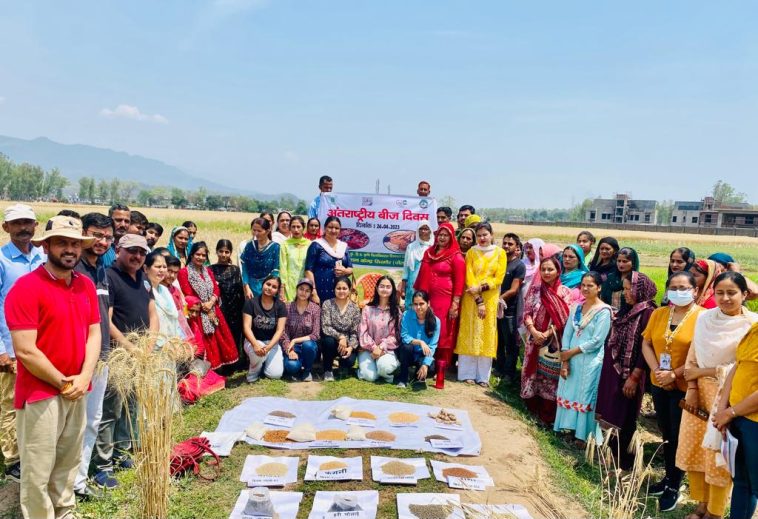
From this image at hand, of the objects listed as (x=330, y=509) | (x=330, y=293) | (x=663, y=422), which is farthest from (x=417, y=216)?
(x=330, y=509)

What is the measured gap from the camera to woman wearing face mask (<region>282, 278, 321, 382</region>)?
586 cm

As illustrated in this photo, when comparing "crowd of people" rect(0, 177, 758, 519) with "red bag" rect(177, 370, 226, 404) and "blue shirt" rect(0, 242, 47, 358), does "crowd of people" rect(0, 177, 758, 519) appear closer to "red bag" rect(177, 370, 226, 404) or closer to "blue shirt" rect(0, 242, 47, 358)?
"blue shirt" rect(0, 242, 47, 358)

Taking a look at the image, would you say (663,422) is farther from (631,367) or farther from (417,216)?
(417,216)

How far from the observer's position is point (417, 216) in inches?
304

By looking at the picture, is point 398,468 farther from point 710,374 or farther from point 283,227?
point 283,227

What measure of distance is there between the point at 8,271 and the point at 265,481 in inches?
91.0

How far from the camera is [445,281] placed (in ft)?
20.0

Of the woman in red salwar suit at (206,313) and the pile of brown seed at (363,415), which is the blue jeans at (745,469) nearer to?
the pile of brown seed at (363,415)

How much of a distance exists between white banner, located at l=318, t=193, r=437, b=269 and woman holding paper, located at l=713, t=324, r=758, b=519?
4.98m

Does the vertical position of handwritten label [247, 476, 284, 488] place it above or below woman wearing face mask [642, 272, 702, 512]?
below

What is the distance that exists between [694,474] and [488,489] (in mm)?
1491

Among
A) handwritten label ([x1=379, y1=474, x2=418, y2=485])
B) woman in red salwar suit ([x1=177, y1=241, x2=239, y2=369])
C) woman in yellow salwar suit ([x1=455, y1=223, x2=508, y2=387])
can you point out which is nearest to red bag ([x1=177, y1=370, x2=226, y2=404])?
woman in red salwar suit ([x1=177, y1=241, x2=239, y2=369])

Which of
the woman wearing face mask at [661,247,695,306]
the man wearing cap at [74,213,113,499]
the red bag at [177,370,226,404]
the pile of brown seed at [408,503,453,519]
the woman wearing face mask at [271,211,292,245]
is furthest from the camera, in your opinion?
the woman wearing face mask at [271,211,292,245]

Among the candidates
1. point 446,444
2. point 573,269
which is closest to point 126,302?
Answer: point 446,444
